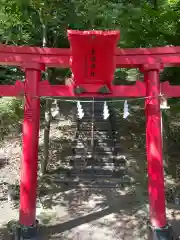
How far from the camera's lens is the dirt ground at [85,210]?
22.0 ft

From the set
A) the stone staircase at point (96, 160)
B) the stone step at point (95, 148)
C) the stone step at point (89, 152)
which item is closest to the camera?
the stone staircase at point (96, 160)

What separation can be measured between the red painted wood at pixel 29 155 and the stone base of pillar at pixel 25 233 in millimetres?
97

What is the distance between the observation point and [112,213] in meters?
7.72

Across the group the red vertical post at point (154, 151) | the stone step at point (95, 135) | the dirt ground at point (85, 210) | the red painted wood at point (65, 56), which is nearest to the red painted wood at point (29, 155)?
the red painted wood at point (65, 56)

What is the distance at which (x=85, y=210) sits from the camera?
313 inches

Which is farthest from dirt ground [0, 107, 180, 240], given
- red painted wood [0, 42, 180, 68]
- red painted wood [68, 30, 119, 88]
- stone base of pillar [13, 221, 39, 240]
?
red painted wood [0, 42, 180, 68]

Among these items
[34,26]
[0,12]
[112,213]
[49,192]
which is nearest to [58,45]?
[34,26]

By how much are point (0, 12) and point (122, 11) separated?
3.47 metres

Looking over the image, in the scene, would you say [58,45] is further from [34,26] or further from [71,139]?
[71,139]

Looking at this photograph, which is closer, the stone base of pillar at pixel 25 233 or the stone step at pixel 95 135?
the stone base of pillar at pixel 25 233

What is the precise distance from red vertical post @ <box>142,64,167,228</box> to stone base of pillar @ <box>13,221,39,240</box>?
2.52m

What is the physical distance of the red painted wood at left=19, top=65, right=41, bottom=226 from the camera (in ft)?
20.6

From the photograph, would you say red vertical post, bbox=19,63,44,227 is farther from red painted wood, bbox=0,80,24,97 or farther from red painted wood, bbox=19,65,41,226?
red painted wood, bbox=0,80,24,97

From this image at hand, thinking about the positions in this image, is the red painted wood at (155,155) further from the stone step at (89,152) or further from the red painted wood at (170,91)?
the stone step at (89,152)
